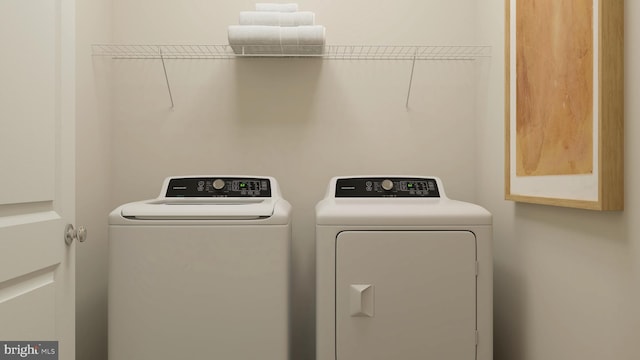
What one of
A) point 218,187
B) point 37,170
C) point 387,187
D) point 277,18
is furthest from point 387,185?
point 37,170

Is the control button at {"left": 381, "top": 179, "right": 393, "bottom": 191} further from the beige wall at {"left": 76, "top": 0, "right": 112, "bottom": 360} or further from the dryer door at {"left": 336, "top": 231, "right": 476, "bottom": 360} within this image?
the beige wall at {"left": 76, "top": 0, "right": 112, "bottom": 360}

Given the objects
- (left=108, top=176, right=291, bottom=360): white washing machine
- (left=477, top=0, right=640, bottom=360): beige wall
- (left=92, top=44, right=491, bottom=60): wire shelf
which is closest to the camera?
(left=477, top=0, right=640, bottom=360): beige wall

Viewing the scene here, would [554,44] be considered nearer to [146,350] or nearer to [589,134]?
[589,134]

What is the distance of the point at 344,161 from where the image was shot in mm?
2354

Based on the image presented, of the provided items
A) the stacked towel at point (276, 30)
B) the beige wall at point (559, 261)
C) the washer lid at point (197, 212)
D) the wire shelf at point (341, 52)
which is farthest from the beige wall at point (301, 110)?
the washer lid at point (197, 212)

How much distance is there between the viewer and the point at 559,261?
1.53 metres

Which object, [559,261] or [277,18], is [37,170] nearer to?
[277,18]

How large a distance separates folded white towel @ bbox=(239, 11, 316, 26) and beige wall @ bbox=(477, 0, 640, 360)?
884 millimetres

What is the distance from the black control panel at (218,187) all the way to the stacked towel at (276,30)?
2.03 ft

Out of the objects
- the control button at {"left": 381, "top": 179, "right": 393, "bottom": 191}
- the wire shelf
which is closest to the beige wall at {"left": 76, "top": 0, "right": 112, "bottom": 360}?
the wire shelf

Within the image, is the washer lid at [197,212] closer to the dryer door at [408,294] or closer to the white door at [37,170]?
the white door at [37,170]

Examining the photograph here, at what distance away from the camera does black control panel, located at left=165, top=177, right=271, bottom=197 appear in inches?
80.8

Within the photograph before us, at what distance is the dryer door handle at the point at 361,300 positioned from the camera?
5.28 ft

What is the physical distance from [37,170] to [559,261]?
1.67 meters
